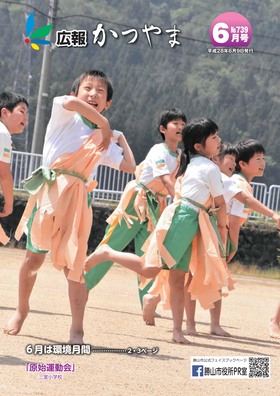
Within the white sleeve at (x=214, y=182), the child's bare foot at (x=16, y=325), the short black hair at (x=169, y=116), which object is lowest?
the child's bare foot at (x=16, y=325)

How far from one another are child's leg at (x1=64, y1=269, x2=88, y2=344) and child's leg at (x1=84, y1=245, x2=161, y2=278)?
46 centimetres

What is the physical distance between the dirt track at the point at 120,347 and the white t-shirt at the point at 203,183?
3.34ft

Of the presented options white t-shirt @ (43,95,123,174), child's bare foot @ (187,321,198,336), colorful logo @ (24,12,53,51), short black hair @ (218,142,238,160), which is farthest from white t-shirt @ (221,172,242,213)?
colorful logo @ (24,12,53,51)

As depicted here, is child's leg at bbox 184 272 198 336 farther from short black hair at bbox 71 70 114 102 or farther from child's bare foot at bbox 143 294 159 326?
short black hair at bbox 71 70 114 102

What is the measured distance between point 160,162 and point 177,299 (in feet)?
5.12

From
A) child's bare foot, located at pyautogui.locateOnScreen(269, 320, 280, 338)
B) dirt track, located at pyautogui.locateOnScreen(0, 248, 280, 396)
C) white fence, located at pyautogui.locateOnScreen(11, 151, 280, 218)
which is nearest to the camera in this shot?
dirt track, located at pyautogui.locateOnScreen(0, 248, 280, 396)

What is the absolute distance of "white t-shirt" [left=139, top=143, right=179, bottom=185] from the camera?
902cm

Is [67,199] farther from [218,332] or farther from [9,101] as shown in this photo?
[218,332]

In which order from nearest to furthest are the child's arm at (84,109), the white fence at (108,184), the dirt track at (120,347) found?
the dirt track at (120,347), the child's arm at (84,109), the white fence at (108,184)

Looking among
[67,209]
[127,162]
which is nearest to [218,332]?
[127,162]

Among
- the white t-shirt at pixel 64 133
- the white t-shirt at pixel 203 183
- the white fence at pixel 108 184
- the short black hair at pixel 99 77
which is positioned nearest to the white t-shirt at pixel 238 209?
the white t-shirt at pixel 203 183

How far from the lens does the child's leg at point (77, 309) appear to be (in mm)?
6969

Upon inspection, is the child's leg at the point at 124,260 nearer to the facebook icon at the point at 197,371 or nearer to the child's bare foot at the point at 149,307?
the child's bare foot at the point at 149,307

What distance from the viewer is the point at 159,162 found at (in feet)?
29.6
